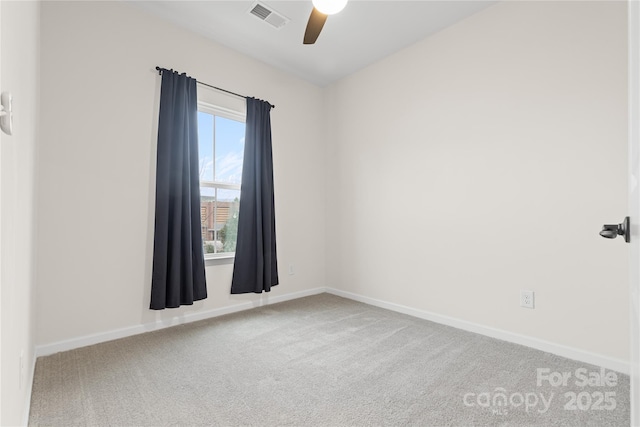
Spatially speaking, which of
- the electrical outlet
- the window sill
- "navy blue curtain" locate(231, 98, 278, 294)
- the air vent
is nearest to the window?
the window sill

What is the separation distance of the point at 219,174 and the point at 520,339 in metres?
2.98

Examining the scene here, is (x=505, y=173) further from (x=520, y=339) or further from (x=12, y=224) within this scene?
(x=12, y=224)

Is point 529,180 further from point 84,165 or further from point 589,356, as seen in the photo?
point 84,165

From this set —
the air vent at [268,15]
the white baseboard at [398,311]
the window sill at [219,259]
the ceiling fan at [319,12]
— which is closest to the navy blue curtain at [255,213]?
the window sill at [219,259]

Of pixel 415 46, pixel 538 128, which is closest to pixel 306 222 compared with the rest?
pixel 415 46

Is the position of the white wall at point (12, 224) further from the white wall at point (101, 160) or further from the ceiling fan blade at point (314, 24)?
the ceiling fan blade at point (314, 24)

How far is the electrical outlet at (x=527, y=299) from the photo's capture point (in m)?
2.33

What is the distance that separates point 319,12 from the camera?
1.90 m

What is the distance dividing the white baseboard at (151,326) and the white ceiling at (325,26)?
257cm

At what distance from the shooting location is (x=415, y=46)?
309cm

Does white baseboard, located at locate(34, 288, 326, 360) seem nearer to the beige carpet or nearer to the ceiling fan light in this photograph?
the beige carpet

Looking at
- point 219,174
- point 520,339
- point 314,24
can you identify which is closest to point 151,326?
point 219,174

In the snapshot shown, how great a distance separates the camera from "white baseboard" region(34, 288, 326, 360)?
7.18 ft

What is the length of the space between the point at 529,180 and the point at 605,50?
2.98 ft
